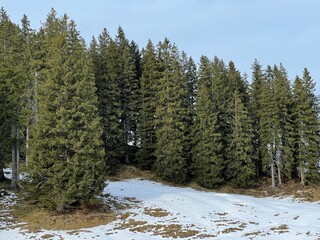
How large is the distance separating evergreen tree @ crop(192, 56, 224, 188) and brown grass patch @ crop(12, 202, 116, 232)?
2104 cm

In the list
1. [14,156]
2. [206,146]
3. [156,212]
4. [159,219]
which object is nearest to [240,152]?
[206,146]

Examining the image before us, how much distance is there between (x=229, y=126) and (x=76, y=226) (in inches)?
1295

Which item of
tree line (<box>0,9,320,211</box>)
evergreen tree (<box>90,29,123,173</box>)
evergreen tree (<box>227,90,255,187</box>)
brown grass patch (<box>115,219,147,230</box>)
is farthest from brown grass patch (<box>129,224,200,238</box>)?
evergreen tree (<box>227,90,255,187</box>)

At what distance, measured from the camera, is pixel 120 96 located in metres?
53.2

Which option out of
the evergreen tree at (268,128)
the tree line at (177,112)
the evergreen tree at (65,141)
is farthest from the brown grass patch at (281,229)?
the evergreen tree at (268,128)

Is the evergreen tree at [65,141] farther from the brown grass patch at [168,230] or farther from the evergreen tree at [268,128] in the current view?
the evergreen tree at [268,128]

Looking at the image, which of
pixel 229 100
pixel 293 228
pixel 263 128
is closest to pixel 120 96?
pixel 229 100

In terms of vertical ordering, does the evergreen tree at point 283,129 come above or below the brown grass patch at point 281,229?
above

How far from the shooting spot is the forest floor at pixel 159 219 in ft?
72.7

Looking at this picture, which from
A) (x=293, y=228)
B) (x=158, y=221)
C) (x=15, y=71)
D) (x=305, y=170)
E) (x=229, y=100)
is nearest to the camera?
(x=293, y=228)

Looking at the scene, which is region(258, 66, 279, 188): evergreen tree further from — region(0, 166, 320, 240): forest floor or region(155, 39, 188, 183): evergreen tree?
region(0, 166, 320, 240): forest floor

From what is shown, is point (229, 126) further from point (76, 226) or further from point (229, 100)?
point (76, 226)

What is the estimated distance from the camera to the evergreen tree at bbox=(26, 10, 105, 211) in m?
26.2

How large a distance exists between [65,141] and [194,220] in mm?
11007
